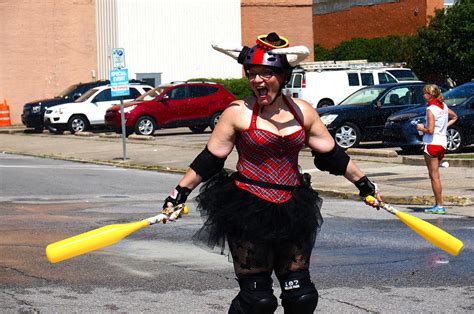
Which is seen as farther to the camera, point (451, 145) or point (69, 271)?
point (451, 145)

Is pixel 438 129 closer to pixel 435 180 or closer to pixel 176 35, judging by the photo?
pixel 435 180

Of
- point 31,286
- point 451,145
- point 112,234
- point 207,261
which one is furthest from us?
point 451,145

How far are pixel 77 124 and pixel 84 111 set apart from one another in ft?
1.73

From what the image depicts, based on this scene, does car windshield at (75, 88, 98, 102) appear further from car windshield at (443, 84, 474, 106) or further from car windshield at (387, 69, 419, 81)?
car windshield at (443, 84, 474, 106)

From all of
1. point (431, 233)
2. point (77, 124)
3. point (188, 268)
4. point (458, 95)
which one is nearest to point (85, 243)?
point (431, 233)

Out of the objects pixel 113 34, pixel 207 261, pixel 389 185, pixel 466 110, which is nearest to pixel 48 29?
pixel 113 34

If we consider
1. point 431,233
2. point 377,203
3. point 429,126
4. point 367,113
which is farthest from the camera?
point 367,113

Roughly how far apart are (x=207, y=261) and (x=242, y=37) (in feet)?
140

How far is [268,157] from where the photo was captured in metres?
6.25

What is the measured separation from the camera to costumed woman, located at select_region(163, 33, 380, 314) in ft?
20.4

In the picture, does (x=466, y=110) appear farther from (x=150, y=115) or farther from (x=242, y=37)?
(x=242, y=37)

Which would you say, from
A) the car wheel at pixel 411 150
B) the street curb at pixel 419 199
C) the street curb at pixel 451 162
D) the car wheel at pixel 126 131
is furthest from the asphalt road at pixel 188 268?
the car wheel at pixel 126 131

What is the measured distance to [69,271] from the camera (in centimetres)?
981

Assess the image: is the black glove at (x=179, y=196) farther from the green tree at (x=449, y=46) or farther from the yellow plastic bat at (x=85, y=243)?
the green tree at (x=449, y=46)
